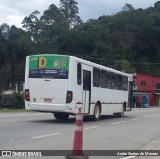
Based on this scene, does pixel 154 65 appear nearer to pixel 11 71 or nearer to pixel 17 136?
pixel 11 71

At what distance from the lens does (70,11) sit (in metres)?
132

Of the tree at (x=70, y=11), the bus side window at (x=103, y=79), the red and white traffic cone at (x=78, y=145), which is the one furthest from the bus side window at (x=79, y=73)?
the tree at (x=70, y=11)

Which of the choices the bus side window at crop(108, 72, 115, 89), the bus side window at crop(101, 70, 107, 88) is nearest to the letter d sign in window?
the bus side window at crop(101, 70, 107, 88)

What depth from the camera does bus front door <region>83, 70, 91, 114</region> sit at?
74.2ft

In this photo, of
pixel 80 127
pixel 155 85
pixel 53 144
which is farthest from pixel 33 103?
pixel 155 85

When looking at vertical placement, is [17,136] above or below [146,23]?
below

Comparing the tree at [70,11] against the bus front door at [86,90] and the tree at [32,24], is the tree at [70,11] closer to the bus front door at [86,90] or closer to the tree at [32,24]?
the tree at [32,24]

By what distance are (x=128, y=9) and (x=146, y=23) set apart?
1509 cm

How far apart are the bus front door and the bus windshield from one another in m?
1.54

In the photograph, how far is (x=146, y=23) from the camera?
12619cm

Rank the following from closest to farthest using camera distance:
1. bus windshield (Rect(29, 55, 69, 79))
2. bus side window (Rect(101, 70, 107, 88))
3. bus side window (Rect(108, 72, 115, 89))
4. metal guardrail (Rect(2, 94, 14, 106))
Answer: bus windshield (Rect(29, 55, 69, 79)) < bus side window (Rect(101, 70, 107, 88)) < bus side window (Rect(108, 72, 115, 89)) < metal guardrail (Rect(2, 94, 14, 106))

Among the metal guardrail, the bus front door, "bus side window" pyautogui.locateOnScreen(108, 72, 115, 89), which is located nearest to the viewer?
the bus front door

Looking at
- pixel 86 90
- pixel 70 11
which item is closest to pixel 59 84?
pixel 86 90

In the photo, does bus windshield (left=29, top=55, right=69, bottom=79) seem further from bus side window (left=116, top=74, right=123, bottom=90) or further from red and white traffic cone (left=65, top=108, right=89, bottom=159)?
red and white traffic cone (left=65, top=108, right=89, bottom=159)
